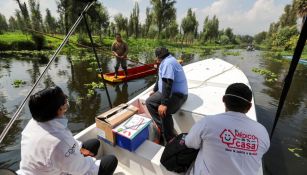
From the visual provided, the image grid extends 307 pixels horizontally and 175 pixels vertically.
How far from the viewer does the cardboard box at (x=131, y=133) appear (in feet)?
7.95

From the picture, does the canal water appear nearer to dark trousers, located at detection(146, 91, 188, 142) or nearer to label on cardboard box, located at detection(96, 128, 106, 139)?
label on cardboard box, located at detection(96, 128, 106, 139)

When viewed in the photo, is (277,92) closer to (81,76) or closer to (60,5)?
(81,76)

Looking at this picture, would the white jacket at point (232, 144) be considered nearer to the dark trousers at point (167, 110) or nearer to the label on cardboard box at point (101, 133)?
the dark trousers at point (167, 110)

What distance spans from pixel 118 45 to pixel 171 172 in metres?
7.31

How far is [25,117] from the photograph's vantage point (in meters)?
5.14

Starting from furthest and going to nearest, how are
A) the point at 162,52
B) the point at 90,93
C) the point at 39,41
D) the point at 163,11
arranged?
the point at 163,11, the point at 39,41, the point at 90,93, the point at 162,52

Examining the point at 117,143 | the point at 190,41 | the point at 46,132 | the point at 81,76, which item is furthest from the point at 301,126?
the point at 190,41

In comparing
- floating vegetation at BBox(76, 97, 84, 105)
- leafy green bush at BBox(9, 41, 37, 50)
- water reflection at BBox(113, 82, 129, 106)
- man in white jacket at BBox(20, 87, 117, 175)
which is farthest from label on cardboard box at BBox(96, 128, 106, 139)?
leafy green bush at BBox(9, 41, 37, 50)

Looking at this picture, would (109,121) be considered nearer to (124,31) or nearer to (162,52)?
(162,52)

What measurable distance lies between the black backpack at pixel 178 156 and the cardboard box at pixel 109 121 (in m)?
0.89

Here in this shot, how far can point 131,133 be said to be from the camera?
8.05 feet

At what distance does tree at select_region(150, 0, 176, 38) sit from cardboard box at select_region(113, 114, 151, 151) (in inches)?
1283

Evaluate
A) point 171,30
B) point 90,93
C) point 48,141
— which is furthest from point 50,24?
point 48,141

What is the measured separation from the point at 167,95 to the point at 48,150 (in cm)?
194
